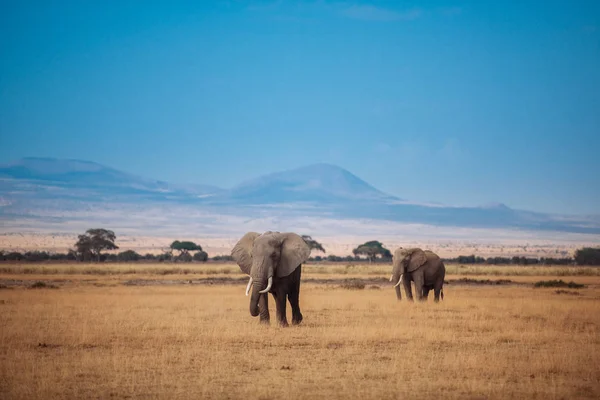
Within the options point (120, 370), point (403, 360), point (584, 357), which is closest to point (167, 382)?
point (120, 370)

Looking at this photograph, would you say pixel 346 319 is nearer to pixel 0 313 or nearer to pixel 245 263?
pixel 245 263

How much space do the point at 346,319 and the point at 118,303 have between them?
1071 centimetres

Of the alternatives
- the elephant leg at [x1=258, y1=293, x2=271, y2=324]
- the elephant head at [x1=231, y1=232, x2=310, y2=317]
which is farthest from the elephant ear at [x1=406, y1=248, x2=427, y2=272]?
the elephant leg at [x1=258, y1=293, x2=271, y2=324]

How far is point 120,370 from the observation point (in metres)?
16.0

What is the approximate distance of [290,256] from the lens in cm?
2333

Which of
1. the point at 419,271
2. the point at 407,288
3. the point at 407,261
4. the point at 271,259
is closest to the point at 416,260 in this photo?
the point at 407,261

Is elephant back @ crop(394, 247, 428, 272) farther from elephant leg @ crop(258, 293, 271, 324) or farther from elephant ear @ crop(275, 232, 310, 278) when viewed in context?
elephant leg @ crop(258, 293, 271, 324)

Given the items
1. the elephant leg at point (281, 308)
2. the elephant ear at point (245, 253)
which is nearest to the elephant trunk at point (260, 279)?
the elephant leg at point (281, 308)

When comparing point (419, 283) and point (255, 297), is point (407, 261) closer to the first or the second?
point (419, 283)

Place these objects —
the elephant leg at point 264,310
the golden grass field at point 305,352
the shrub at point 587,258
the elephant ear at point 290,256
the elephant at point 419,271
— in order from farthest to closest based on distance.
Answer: the shrub at point 587,258, the elephant at point 419,271, the elephant leg at point 264,310, the elephant ear at point 290,256, the golden grass field at point 305,352

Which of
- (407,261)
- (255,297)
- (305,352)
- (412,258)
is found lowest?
(305,352)

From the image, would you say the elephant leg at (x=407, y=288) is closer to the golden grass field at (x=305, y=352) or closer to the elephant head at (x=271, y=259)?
the golden grass field at (x=305, y=352)

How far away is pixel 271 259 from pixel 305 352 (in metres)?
4.71

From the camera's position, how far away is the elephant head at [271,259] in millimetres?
22781
